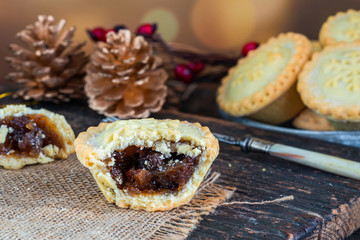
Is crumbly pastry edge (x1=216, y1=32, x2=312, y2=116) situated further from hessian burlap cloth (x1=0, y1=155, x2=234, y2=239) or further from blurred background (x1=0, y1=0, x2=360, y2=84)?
blurred background (x1=0, y1=0, x2=360, y2=84)

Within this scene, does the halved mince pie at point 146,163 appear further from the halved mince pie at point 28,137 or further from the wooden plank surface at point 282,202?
the halved mince pie at point 28,137

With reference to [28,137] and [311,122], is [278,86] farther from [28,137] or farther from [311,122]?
[28,137]

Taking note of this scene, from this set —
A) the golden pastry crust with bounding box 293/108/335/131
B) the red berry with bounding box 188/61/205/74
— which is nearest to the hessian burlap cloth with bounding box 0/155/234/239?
the golden pastry crust with bounding box 293/108/335/131

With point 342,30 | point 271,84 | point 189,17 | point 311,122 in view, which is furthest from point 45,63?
point 342,30

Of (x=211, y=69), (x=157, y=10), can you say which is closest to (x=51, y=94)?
(x=211, y=69)

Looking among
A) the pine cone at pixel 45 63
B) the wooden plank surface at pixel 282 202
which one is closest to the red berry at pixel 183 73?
the pine cone at pixel 45 63

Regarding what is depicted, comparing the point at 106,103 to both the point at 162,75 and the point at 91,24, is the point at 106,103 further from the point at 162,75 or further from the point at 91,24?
the point at 91,24

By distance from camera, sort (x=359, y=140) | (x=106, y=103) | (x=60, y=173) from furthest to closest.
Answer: (x=106, y=103) < (x=359, y=140) < (x=60, y=173)
